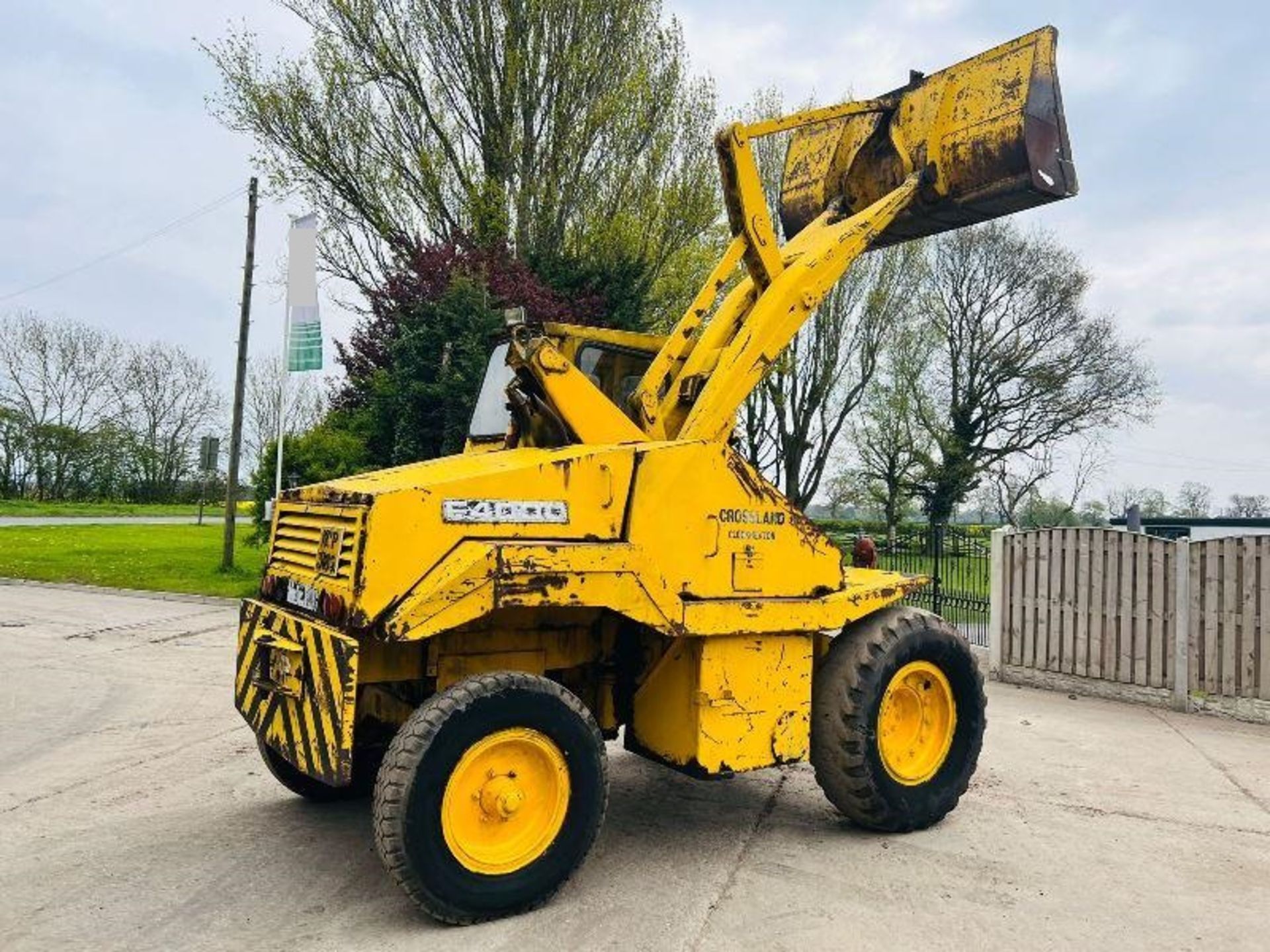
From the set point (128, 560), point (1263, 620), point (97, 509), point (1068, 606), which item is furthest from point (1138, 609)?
point (97, 509)

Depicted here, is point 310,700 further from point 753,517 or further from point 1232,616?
point 1232,616

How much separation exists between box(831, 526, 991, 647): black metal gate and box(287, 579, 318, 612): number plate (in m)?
8.56

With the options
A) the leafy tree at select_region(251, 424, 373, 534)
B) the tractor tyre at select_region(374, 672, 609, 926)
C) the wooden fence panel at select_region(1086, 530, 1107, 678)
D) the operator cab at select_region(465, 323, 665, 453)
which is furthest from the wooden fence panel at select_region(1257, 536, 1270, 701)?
the leafy tree at select_region(251, 424, 373, 534)

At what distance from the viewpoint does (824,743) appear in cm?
500

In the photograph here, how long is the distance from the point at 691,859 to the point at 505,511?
1982 millimetres

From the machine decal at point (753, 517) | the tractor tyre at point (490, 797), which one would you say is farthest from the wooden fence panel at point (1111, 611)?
the tractor tyre at point (490, 797)

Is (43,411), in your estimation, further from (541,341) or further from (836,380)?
(541,341)

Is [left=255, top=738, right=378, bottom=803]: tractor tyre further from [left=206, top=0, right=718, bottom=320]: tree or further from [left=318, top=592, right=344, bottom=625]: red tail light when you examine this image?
[left=206, top=0, right=718, bottom=320]: tree

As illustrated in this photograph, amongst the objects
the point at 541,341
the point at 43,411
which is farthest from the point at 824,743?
the point at 43,411

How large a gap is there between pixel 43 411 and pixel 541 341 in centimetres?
4966

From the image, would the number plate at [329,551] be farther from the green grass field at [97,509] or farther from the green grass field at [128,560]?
the green grass field at [97,509]

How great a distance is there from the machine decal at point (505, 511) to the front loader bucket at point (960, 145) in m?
3.17

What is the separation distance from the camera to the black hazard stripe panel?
3.85 m

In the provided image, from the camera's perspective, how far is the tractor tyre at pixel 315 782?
522cm
